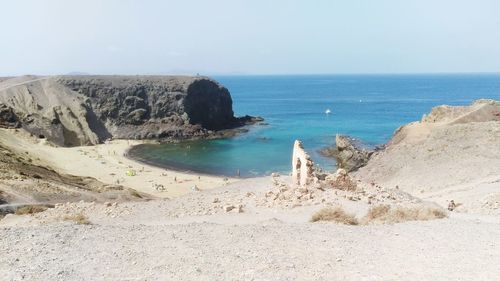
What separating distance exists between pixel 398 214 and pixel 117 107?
70826mm

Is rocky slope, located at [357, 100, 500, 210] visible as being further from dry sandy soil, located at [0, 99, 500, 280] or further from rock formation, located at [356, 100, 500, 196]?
dry sandy soil, located at [0, 99, 500, 280]

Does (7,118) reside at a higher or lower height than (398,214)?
lower

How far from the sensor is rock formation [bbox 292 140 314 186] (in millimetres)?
21641

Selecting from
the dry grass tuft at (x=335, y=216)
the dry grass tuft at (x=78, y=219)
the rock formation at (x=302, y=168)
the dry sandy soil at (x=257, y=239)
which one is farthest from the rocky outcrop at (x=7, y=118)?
the dry grass tuft at (x=335, y=216)

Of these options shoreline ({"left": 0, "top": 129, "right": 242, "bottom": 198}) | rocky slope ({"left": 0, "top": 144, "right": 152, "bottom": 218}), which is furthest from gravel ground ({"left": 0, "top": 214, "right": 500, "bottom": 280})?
shoreline ({"left": 0, "top": 129, "right": 242, "bottom": 198})

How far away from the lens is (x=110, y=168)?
164 ft

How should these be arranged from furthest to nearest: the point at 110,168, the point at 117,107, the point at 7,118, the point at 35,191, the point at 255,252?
the point at 117,107, the point at 7,118, the point at 110,168, the point at 35,191, the point at 255,252

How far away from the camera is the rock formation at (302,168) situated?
21641mm

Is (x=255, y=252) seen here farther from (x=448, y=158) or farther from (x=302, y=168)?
(x=448, y=158)

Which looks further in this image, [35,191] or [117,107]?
[117,107]

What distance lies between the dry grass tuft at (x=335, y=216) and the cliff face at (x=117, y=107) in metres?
54.3

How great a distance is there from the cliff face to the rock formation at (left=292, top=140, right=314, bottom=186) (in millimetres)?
49112

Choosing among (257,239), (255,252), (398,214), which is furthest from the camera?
(398,214)

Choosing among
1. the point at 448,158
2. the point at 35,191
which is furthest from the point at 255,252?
the point at 448,158
